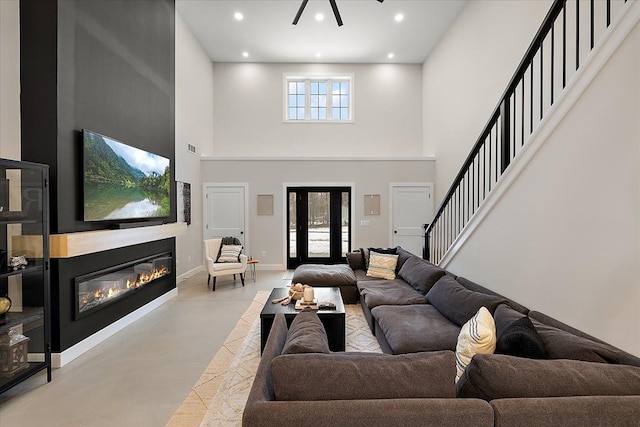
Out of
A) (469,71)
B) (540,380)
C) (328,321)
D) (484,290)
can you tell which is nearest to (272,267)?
(328,321)

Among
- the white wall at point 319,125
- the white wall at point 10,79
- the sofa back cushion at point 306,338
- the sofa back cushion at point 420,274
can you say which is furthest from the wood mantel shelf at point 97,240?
the white wall at point 319,125

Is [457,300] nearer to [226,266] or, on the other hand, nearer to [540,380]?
[540,380]

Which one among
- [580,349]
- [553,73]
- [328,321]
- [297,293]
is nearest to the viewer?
[580,349]

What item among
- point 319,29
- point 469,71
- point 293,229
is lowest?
point 293,229

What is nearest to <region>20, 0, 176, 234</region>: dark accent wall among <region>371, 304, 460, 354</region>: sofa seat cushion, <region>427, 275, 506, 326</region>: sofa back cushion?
<region>371, 304, 460, 354</region>: sofa seat cushion

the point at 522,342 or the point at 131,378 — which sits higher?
the point at 522,342

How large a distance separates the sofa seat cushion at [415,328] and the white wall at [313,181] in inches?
189

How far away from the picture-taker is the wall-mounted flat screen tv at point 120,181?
140 inches

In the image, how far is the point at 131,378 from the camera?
2.94m

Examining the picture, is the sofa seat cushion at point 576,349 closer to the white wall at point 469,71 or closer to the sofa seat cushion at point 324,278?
the sofa seat cushion at point 324,278

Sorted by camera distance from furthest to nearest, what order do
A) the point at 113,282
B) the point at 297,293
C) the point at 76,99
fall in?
1. the point at 113,282
2. the point at 297,293
3. the point at 76,99

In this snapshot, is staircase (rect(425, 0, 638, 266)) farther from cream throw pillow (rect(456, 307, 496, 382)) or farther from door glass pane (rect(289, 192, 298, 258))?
door glass pane (rect(289, 192, 298, 258))

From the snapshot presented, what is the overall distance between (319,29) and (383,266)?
5287 mm

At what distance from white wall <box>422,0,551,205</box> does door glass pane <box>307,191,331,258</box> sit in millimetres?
2776
